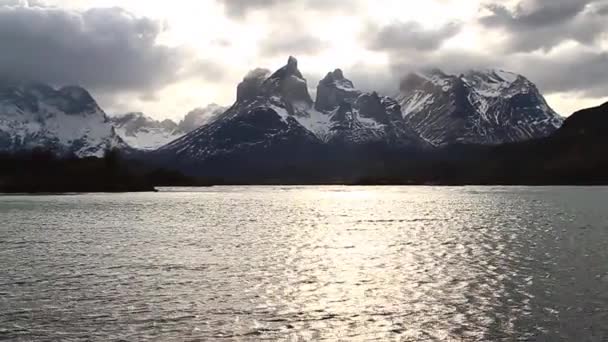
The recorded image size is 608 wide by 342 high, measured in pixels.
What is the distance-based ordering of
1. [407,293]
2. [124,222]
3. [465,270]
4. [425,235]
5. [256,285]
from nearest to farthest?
[407,293], [256,285], [465,270], [425,235], [124,222]

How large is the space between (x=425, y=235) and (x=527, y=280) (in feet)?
148

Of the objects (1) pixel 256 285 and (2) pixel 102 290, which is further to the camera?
(1) pixel 256 285

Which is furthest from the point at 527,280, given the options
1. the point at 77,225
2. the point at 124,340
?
the point at 77,225

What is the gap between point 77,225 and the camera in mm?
117188

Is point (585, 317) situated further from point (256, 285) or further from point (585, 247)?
point (585, 247)

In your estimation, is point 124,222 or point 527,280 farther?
point 124,222

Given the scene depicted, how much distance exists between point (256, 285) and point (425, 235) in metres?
52.2

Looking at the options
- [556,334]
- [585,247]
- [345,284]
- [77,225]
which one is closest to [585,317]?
[556,334]

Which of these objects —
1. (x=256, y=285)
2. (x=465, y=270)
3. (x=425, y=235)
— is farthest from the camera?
(x=425, y=235)

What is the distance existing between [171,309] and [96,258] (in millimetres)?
30337

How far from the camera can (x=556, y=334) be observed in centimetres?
3581

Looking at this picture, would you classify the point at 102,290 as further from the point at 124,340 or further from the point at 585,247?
the point at 585,247

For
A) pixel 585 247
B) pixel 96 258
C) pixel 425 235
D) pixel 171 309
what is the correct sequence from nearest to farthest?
pixel 171 309
pixel 96 258
pixel 585 247
pixel 425 235

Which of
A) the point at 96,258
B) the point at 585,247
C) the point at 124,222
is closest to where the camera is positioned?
the point at 96,258
